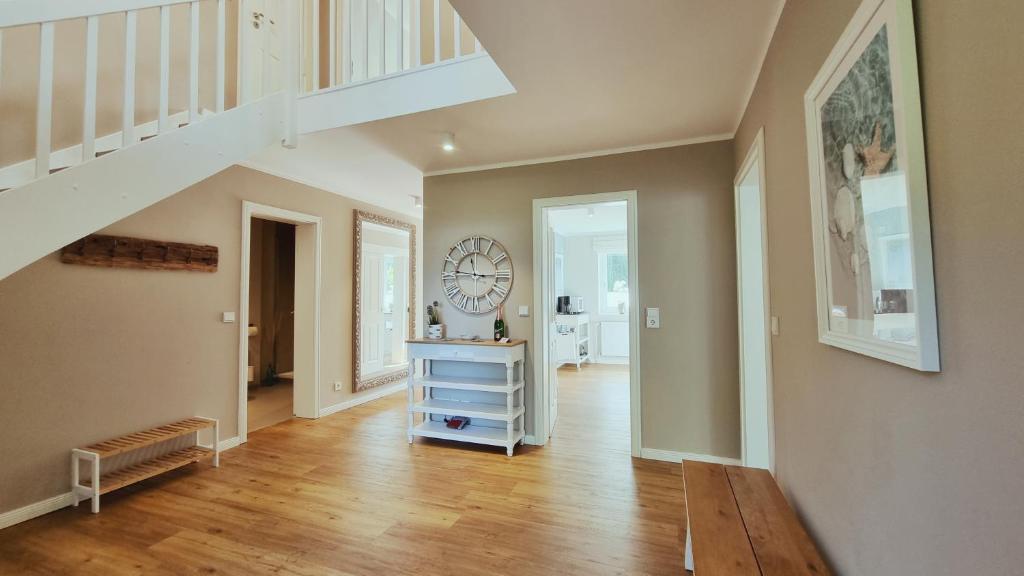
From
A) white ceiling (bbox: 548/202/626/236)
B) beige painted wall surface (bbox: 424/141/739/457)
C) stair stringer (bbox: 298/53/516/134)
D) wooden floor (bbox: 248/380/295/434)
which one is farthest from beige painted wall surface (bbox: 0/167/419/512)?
white ceiling (bbox: 548/202/626/236)

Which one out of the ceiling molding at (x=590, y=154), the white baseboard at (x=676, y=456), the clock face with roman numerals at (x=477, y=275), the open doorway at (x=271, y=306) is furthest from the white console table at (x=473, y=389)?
the open doorway at (x=271, y=306)

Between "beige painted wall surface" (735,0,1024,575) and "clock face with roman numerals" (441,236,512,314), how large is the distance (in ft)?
8.73

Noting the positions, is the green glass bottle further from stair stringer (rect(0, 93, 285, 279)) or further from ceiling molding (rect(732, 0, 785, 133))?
ceiling molding (rect(732, 0, 785, 133))

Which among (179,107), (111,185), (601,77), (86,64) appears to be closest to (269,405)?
(179,107)

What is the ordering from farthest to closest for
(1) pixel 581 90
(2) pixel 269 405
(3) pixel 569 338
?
(3) pixel 569 338
(2) pixel 269 405
(1) pixel 581 90

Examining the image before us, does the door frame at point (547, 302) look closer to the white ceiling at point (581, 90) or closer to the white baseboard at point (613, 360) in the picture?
the white ceiling at point (581, 90)

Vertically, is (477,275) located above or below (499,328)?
above

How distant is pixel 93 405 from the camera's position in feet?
8.87

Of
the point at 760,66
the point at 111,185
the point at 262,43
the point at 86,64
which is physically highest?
the point at 262,43

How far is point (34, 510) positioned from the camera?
243cm

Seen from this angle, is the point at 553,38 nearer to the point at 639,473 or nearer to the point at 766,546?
the point at 766,546

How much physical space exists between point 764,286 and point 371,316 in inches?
175

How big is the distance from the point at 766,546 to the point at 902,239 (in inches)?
40.5

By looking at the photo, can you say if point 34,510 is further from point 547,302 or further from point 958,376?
point 958,376
